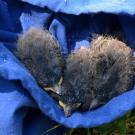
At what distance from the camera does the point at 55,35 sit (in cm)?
106

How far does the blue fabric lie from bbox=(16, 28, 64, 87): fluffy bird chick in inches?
1.1

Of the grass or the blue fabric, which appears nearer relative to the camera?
the blue fabric

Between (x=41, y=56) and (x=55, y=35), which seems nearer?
(x=41, y=56)

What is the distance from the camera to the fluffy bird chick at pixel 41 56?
94 centimetres

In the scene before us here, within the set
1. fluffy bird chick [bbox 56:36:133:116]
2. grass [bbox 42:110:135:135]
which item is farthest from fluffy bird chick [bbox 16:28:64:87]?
grass [bbox 42:110:135:135]

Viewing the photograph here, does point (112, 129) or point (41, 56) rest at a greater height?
point (41, 56)

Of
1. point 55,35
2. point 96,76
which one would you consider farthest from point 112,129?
point 55,35

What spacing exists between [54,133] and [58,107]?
8 cm

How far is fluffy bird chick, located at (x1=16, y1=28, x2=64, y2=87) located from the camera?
36.9 inches

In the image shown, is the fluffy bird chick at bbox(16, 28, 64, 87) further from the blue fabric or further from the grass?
the grass

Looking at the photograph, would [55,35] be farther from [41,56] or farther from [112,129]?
[112,129]

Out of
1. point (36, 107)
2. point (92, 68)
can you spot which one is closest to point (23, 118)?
point (36, 107)

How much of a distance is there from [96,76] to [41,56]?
136 millimetres

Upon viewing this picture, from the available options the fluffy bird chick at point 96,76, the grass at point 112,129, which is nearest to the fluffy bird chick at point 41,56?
the fluffy bird chick at point 96,76
